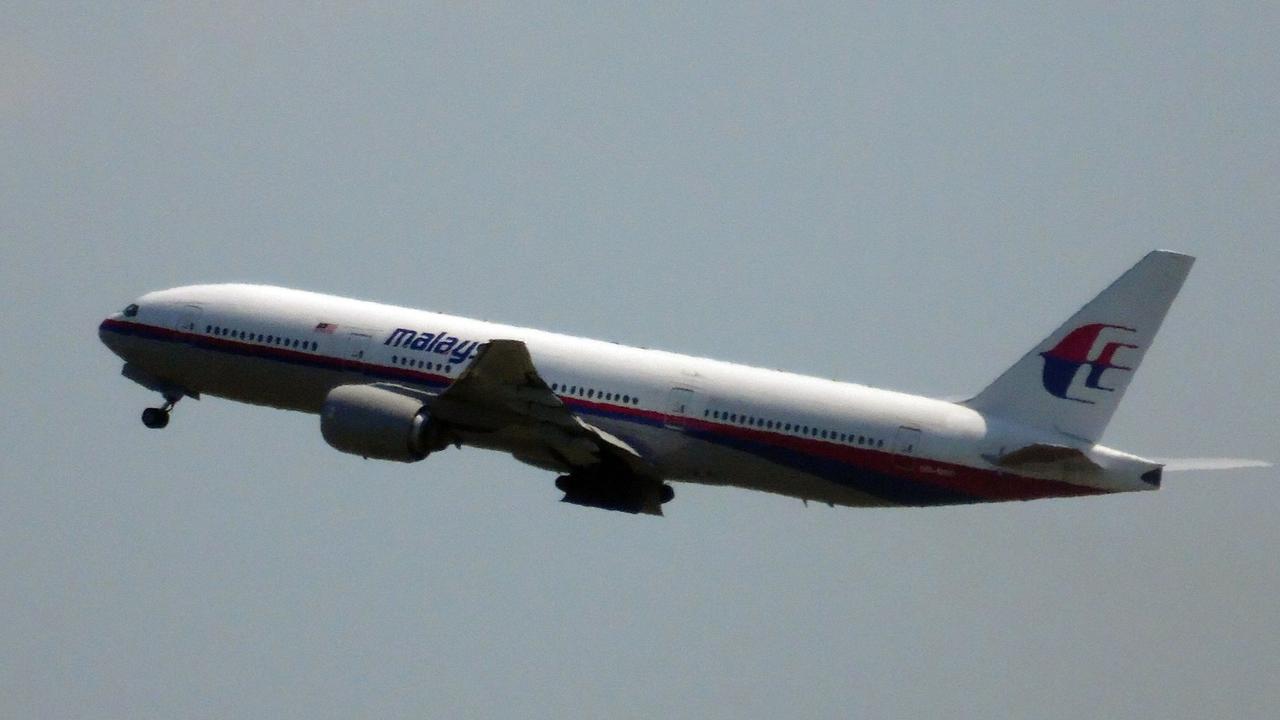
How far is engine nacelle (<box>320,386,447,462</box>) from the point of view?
43500mm

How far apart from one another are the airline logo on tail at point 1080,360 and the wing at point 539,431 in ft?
29.4

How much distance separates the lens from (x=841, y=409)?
43.5 meters

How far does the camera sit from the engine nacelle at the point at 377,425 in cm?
4350

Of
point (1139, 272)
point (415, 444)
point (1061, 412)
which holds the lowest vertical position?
point (415, 444)

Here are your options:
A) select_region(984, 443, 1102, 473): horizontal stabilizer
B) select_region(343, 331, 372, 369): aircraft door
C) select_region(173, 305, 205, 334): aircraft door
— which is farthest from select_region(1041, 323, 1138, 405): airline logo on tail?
select_region(173, 305, 205, 334): aircraft door

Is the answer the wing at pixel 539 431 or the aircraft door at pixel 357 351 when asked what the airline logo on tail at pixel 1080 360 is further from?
the aircraft door at pixel 357 351

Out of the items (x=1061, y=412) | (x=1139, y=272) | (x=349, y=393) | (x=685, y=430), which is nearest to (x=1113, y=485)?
(x=1061, y=412)

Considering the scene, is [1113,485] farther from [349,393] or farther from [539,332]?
[349,393]

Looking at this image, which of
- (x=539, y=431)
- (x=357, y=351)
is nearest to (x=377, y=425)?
(x=539, y=431)

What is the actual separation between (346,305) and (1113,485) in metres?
18.2

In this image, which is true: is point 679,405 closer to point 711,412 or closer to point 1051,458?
point 711,412

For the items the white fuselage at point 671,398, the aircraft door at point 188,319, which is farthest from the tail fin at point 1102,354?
the aircraft door at point 188,319

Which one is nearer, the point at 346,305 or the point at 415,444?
the point at 415,444

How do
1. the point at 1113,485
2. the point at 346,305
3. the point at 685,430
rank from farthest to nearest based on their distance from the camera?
1. the point at 346,305
2. the point at 685,430
3. the point at 1113,485
